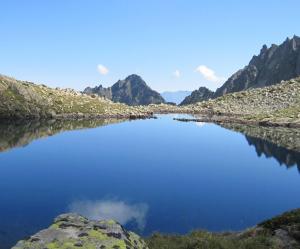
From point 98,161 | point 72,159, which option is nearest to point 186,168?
point 98,161

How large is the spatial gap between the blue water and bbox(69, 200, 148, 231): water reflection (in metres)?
0.11

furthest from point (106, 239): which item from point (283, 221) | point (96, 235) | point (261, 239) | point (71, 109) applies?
point (71, 109)

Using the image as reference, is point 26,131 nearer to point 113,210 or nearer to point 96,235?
point 113,210

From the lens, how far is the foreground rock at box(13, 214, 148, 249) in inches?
601

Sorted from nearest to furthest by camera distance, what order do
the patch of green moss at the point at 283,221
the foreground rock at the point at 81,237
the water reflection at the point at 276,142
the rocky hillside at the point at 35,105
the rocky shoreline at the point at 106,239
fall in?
1. the foreground rock at the point at 81,237
2. the rocky shoreline at the point at 106,239
3. the patch of green moss at the point at 283,221
4. the water reflection at the point at 276,142
5. the rocky hillside at the point at 35,105

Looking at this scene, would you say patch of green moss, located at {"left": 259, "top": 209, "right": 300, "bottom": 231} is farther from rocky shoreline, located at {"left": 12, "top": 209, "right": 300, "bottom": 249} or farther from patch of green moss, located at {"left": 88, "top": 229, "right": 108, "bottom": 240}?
patch of green moss, located at {"left": 88, "top": 229, "right": 108, "bottom": 240}

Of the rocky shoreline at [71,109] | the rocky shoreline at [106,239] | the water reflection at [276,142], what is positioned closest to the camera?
the rocky shoreline at [106,239]

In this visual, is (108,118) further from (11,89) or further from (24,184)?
(24,184)

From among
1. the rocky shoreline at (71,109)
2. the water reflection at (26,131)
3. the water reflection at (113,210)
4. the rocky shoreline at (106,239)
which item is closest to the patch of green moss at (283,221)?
the rocky shoreline at (106,239)

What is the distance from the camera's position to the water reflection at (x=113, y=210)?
44375mm

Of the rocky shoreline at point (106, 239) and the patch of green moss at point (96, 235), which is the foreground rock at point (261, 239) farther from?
the patch of green moss at point (96, 235)

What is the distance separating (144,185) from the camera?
62000mm

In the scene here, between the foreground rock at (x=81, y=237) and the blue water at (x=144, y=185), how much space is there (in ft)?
67.9

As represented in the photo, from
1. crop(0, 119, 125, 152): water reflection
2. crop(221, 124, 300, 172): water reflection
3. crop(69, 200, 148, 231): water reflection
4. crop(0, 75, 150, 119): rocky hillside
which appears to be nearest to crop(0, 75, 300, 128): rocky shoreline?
crop(0, 75, 150, 119): rocky hillside
